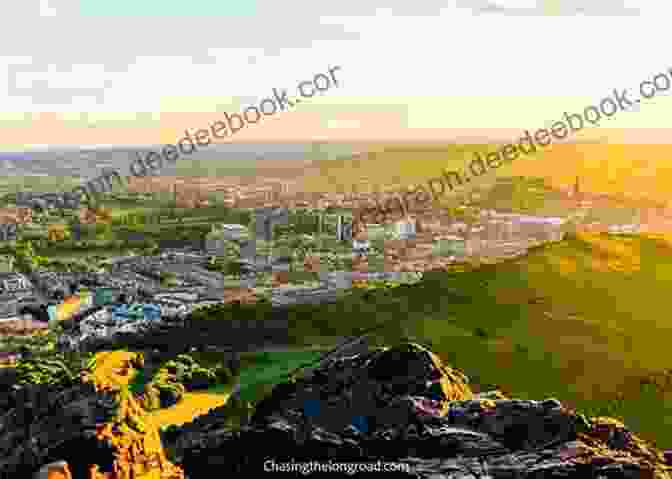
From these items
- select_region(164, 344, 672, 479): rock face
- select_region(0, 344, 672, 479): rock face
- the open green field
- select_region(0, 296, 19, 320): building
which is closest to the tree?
select_region(0, 296, 19, 320): building

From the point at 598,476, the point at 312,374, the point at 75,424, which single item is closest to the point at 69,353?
the point at 312,374

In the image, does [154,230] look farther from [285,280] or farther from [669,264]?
[669,264]

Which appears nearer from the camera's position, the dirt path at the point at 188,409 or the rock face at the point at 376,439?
the rock face at the point at 376,439

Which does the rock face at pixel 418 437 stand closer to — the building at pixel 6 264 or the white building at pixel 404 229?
the building at pixel 6 264

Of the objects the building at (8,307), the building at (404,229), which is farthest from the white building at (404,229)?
the building at (8,307)

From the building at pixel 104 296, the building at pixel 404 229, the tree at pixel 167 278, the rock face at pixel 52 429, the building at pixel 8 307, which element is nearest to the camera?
the rock face at pixel 52 429

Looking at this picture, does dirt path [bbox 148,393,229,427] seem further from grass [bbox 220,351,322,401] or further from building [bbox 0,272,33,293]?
building [bbox 0,272,33,293]

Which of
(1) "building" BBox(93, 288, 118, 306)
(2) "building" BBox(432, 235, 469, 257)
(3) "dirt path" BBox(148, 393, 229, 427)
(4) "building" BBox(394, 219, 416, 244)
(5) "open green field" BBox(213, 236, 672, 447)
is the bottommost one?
(1) "building" BBox(93, 288, 118, 306)

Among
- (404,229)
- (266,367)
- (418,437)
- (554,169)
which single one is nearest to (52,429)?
(418,437)
